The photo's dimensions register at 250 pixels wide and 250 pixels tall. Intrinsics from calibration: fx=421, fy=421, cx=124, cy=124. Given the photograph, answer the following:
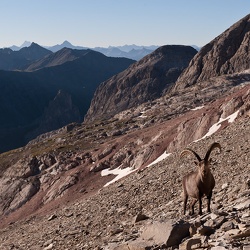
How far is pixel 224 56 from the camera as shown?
569ft

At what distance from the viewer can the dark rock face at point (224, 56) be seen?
164500mm

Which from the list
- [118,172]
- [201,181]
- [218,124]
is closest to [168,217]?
[201,181]

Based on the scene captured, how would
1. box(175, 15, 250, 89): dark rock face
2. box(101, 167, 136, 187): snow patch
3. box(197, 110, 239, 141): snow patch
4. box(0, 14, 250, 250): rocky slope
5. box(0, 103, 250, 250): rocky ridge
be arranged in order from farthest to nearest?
box(175, 15, 250, 89): dark rock face
box(101, 167, 136, 187): snow patch
box(197, 110, 239, 141): snow patch
box(0, 14, 250, 250): rocky slope
box(0, 103, 250, 250): rocky ridge

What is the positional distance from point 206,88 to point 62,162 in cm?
5499

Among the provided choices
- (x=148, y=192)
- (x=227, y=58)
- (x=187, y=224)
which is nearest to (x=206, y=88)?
(x=227, y=58)

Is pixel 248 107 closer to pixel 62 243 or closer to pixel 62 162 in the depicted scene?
pixel 62 243

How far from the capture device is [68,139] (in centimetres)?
12138

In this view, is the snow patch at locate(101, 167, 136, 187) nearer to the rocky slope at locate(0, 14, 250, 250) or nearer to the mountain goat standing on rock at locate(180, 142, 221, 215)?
the rocky slope at locate(0, 14, 250, 250)

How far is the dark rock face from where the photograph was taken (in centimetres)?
16450

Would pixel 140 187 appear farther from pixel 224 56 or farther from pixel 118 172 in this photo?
pixel 224 56

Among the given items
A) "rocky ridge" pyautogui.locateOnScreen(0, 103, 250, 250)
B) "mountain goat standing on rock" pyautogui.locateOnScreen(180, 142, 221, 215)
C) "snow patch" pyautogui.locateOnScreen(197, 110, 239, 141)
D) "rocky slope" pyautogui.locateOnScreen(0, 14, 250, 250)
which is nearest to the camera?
"rocky ridge" pyautogui.locateOnScreen(0, 103, 250, 250)

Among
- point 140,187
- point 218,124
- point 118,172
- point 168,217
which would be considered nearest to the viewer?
point 168,217

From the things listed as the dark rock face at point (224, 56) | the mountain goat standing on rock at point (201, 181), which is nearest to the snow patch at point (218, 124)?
the mountain goat standing on rock at point (201, 181)

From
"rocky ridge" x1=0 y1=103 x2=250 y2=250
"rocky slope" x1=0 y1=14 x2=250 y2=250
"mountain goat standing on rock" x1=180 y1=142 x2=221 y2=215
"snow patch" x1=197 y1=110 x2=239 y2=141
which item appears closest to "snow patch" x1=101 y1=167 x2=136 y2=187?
"rocky slope" x1=0 y1=14 x2=250 y2=250
